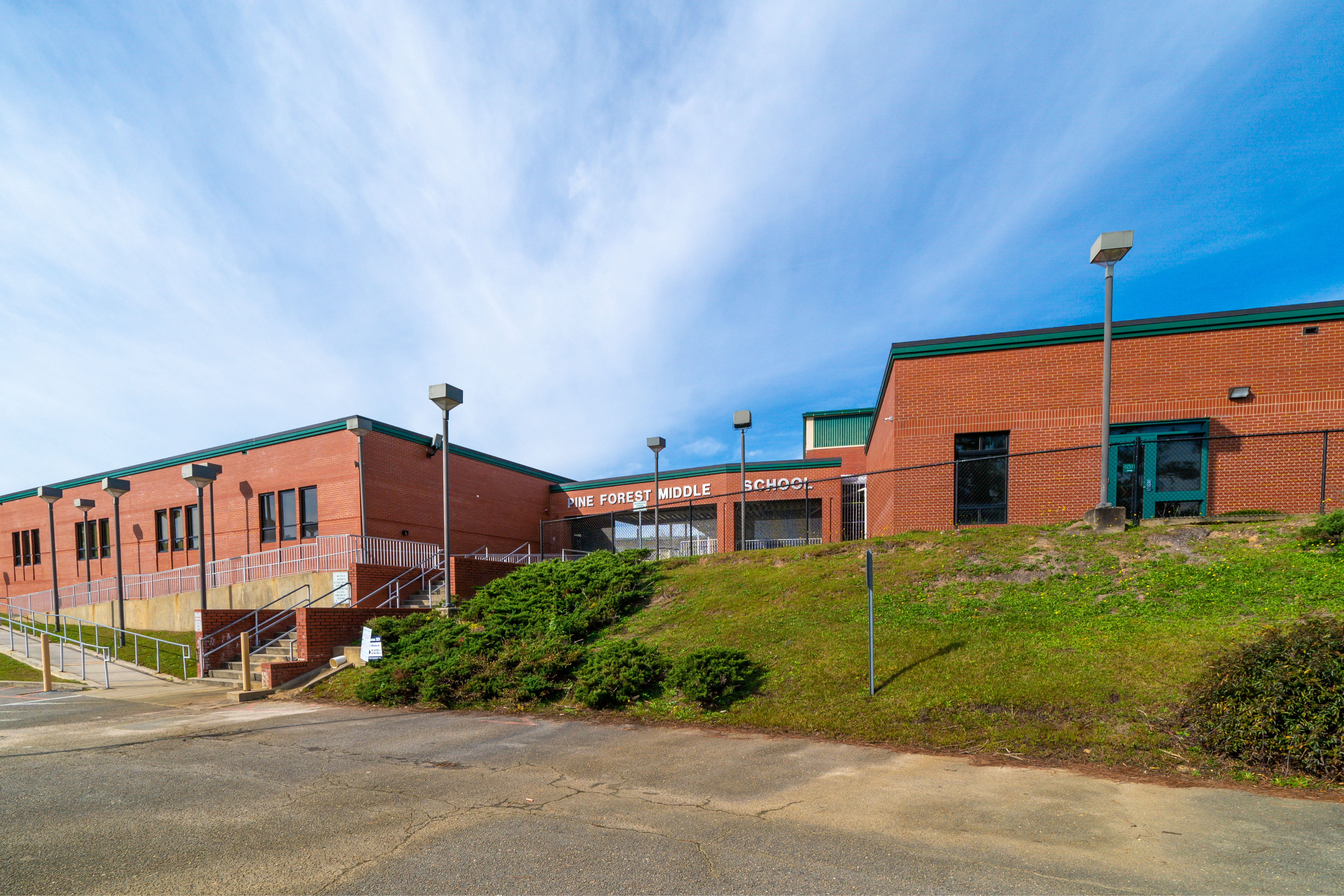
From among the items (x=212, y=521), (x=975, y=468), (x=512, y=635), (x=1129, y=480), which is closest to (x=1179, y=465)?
(x=1129, y=480)

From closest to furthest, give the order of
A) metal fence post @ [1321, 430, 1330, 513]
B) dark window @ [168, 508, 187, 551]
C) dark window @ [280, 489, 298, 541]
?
metal fence post @ [1321, 430, 1330, 513]
dark window @ [280, 489, 298, 541]
dark window @ [168, 508, 187, 551]

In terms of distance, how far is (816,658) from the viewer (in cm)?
978

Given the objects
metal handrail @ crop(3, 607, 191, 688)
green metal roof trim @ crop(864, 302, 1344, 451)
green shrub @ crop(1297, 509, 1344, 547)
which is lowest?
metal handrail @ crop(3, 607, 191, 688)

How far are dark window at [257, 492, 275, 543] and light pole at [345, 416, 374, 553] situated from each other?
5132 millimetres

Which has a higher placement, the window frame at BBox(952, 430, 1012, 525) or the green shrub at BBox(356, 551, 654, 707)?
A: the window frame at BBox(952, 430, 1012, 525)

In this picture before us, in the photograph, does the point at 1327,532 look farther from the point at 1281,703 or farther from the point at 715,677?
the point at 715,677

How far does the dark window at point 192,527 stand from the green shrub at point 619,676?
2584cm

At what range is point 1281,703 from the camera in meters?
6.14

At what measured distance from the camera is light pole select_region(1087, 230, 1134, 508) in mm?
11461

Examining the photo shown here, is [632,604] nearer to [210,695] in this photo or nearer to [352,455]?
[210,695]

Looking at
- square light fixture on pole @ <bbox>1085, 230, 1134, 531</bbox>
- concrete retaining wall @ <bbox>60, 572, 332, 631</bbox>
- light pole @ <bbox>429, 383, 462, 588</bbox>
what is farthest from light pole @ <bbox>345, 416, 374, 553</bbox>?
square light fixture on pole @ <bbox>1085, 230, 1134, 531</bbox>

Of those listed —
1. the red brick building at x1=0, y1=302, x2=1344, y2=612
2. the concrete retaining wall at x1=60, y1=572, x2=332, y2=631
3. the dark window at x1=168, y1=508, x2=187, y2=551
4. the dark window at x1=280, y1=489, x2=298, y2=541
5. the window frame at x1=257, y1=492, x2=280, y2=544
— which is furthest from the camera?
the dark window at x1=168, y1=508, x2=187, y2=551

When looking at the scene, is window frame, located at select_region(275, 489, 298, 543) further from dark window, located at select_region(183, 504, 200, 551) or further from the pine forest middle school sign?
the pine forest middle school sign

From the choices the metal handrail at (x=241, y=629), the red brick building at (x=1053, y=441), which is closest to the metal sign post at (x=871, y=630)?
the red brick building at (x=1053, y=441)
